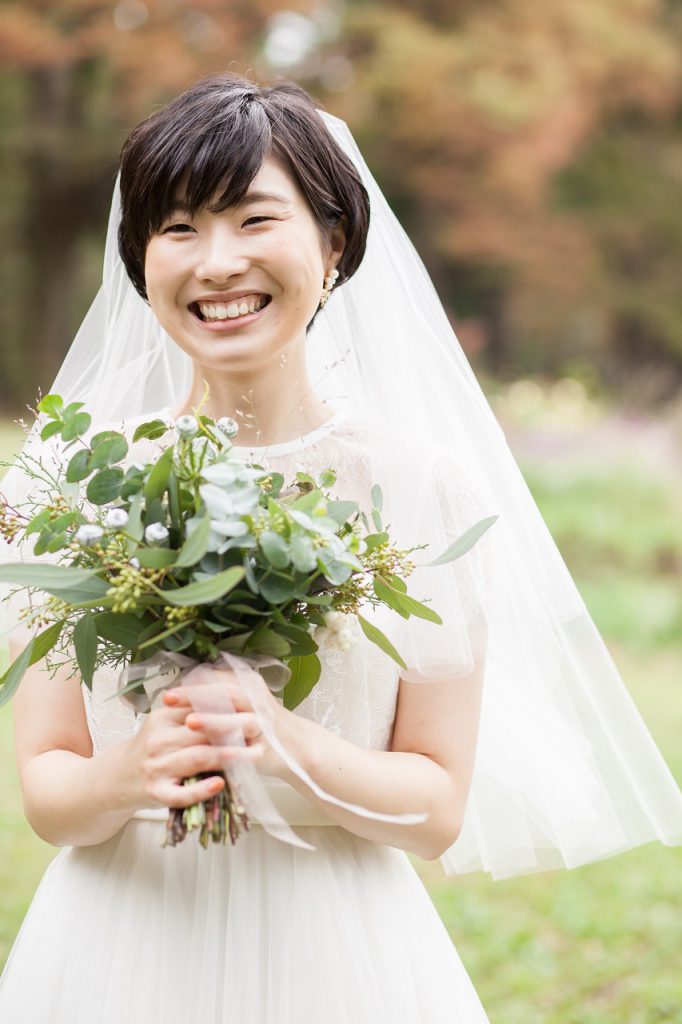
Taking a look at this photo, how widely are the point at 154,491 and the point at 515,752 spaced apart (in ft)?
3.49

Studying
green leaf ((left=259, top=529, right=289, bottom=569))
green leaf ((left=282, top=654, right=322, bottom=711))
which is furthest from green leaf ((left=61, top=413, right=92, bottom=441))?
green leaf ((left=282, top=654, right=322, bottom=711))

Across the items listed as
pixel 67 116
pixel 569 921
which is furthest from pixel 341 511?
pixel 67 116

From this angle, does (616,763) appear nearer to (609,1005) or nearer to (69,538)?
(69,538)

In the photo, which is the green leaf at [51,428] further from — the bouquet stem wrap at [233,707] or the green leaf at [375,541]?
the green leaf at [375,541]

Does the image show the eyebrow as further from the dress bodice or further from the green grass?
the green grass

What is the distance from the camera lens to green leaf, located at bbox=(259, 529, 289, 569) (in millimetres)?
1534

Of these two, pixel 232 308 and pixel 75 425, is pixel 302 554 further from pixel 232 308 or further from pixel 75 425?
pixel 232 308

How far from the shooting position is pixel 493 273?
76.3 feet

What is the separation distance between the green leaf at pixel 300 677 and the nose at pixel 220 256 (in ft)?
2.14

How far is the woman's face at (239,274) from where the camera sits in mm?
1962

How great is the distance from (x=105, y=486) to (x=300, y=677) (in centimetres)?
43

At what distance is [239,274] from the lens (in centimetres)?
196

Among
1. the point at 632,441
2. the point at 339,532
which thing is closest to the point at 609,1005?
the point at 339,532

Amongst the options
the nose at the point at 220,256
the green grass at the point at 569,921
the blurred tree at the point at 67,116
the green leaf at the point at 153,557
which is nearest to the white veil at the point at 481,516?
the nose at the point at 220,256
